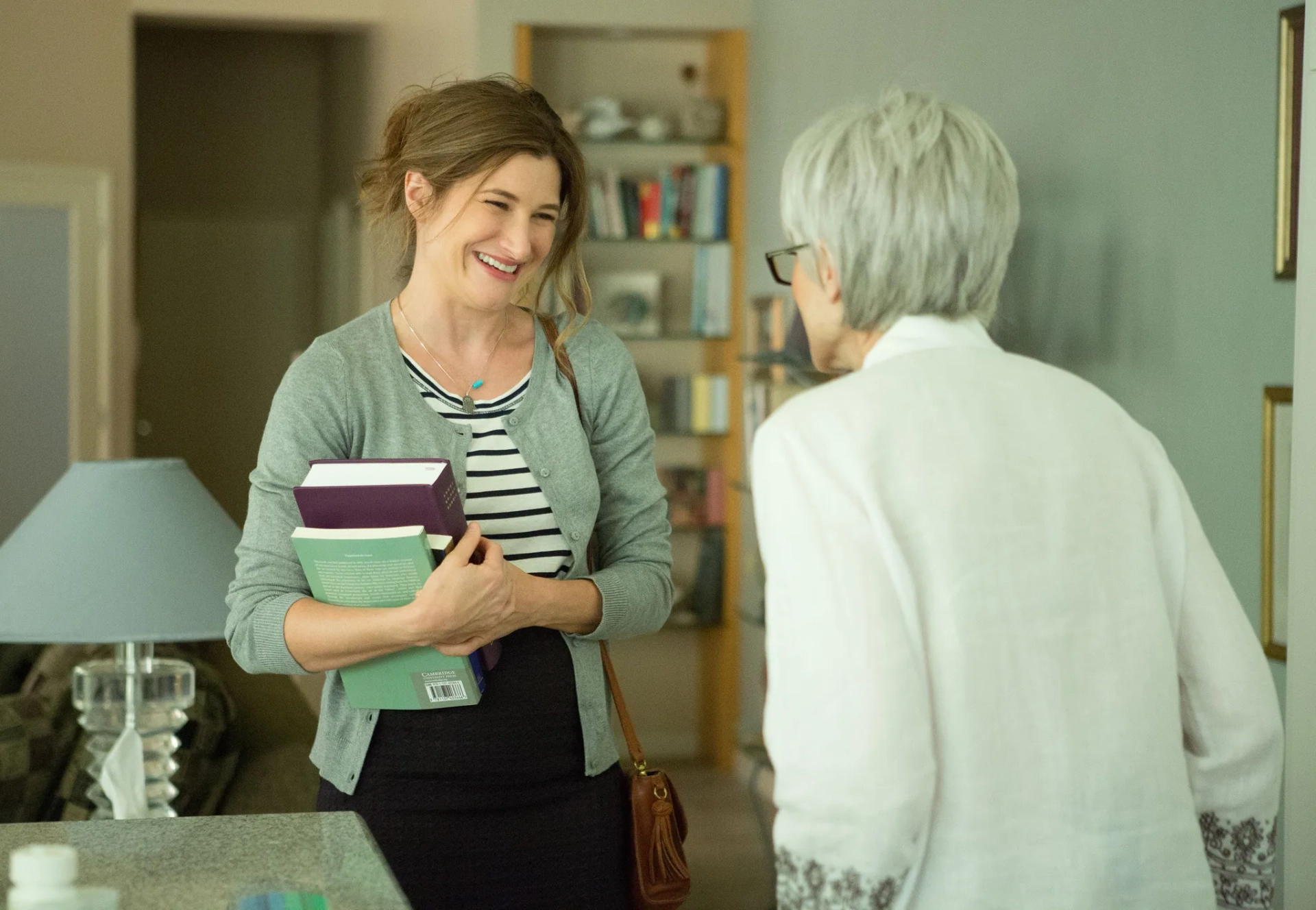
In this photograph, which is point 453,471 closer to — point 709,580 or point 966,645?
point 966,645

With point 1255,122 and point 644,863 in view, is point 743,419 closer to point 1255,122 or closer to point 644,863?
point 1255,122

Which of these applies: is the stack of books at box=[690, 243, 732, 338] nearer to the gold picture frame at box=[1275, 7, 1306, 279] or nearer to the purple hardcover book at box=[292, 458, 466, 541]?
the gold picture frame at box=[1275, 7, 1306, 279]

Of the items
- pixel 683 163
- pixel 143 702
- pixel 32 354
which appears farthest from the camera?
pixel 32 354

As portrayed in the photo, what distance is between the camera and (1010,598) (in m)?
1.09

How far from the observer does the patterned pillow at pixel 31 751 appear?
2.51m

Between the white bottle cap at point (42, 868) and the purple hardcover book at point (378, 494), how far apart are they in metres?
0.47

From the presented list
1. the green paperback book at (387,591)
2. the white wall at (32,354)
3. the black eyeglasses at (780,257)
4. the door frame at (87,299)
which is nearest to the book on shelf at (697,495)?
the door frame at (87,299)

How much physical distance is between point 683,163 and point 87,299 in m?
2.79

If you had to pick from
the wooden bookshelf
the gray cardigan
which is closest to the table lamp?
the gray cardigan

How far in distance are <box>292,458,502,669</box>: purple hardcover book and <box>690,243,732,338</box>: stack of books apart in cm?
389

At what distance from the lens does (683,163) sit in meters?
5.32

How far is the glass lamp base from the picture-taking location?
2082 millimetres

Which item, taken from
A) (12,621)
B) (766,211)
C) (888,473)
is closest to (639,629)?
(888,473)

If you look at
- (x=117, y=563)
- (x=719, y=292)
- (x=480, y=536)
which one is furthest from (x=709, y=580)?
(x=480, y=536)
